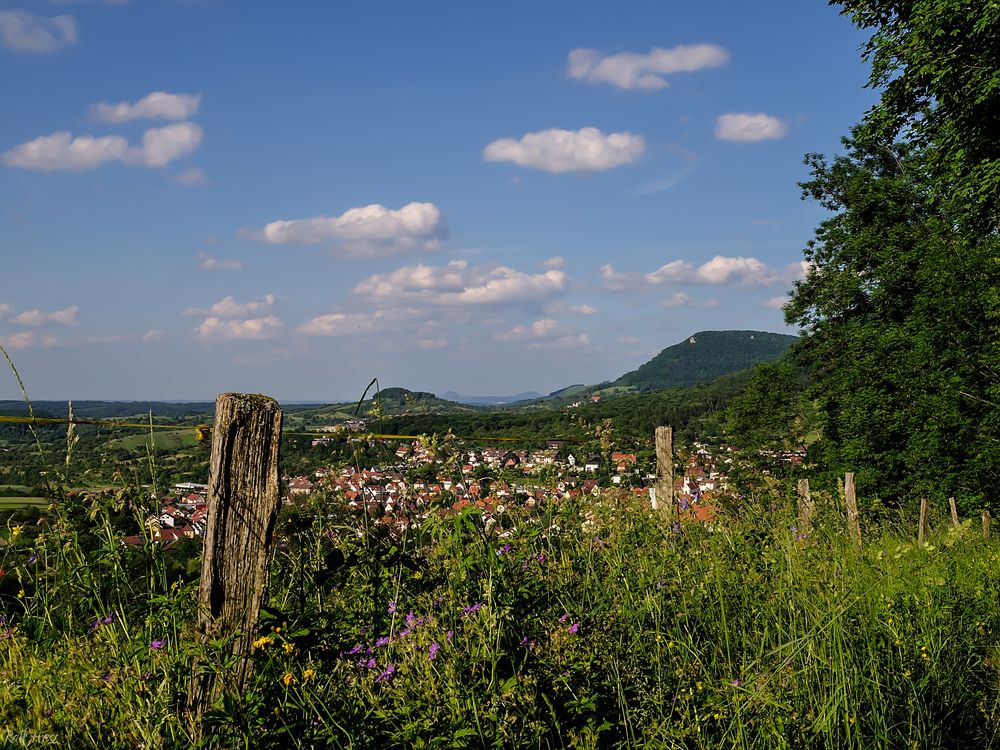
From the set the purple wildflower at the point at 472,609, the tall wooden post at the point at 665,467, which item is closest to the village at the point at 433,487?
the tall wooden post at the point at 665,467

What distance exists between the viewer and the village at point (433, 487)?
134 inches

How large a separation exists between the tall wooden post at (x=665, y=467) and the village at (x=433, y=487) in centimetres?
12

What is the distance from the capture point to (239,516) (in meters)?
2.71

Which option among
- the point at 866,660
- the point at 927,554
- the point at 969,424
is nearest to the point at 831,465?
the point at 969,424

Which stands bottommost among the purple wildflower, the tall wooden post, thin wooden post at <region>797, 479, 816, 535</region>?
thin wooden post at <region>797, 479, 816, 535</region>

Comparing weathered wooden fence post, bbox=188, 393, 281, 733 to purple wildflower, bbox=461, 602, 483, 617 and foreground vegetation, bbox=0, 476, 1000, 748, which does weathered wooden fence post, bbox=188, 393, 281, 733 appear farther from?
purple wildflower, bbox=461, 602, 483, 617

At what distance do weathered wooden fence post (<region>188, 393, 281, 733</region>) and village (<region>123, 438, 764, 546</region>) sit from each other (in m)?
0.15

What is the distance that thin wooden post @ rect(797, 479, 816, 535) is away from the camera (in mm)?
4981

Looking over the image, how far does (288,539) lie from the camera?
311cm

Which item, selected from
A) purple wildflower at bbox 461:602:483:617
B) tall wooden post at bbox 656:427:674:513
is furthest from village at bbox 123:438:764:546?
purple wildflower at bbox 461:602:483:617

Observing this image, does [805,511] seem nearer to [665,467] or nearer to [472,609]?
[665,467]

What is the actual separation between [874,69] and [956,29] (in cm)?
196

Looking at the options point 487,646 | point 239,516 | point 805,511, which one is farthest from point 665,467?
point 239,516

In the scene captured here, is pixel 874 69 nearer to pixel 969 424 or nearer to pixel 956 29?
pixel 956 29
